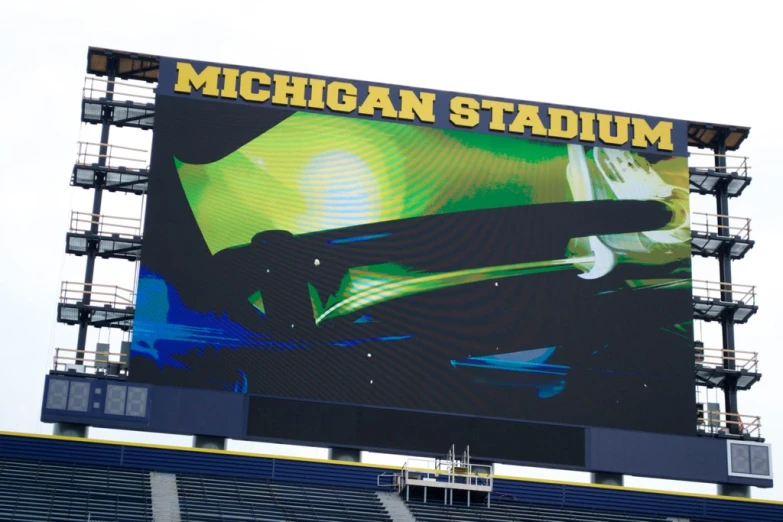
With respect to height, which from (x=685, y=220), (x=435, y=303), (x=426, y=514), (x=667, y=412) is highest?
(x=685, y=220)

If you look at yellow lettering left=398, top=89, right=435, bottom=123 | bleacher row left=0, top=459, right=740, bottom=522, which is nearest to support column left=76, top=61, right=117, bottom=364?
bleacher row left=0, top=459, right=740, bottom=522

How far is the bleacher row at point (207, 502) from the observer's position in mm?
28453

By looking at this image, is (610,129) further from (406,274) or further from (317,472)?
(317,472)

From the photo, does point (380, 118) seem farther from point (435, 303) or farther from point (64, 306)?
point (64, 306)

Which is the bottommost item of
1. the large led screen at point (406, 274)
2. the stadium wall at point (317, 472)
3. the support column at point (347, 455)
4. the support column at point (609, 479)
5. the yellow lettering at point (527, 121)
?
the stadium wall at point (317, 472)

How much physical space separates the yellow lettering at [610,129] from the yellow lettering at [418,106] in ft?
14.0

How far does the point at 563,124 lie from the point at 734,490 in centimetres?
971

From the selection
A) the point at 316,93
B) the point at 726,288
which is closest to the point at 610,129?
the point at 726,288

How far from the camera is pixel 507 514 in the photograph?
31.5 meters

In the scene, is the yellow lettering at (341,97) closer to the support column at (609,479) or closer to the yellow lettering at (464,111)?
the yellow lettering at (464,111)

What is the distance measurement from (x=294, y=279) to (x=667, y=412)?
30.0 feet

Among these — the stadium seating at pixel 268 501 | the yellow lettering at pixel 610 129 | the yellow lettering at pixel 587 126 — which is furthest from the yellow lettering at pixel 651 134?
the stadium seating at pixel 268 501

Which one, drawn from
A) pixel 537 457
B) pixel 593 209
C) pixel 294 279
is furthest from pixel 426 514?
pixel 593 209

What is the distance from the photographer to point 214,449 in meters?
31.5
